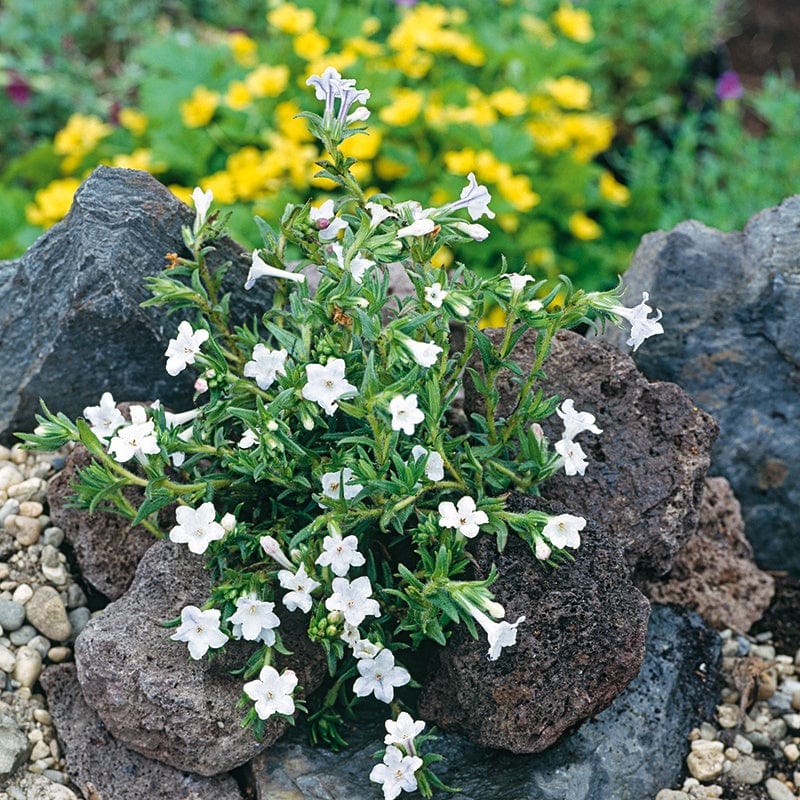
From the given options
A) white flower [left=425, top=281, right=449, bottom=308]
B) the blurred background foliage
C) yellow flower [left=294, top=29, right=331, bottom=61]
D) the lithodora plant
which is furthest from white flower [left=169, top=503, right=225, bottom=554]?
yellow flower [left=294, top=29, right=331, bottom=61]

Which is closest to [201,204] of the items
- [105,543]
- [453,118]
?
[105,543]

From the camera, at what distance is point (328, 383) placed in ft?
8.09

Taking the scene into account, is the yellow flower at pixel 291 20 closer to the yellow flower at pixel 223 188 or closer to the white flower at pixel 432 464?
the yellow flower at pixel 223 188

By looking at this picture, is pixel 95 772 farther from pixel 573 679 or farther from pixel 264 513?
pixel 573 679

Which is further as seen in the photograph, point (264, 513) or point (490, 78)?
point (490, 78)

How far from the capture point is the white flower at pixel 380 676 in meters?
2.74

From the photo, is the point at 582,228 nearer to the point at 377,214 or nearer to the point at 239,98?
the point at 239,98

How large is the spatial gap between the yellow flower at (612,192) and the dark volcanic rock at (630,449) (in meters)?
2.53

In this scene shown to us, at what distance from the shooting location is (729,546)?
358 cm

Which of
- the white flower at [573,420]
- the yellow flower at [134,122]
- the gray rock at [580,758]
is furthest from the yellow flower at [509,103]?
the gray rock at [580,758]

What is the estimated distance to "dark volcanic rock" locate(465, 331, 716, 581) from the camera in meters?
3.08

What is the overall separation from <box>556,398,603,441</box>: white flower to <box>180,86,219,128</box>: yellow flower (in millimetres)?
3077

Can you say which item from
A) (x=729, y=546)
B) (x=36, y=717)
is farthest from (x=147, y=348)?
(x=729, y=546)

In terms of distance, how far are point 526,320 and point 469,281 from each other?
235mm
